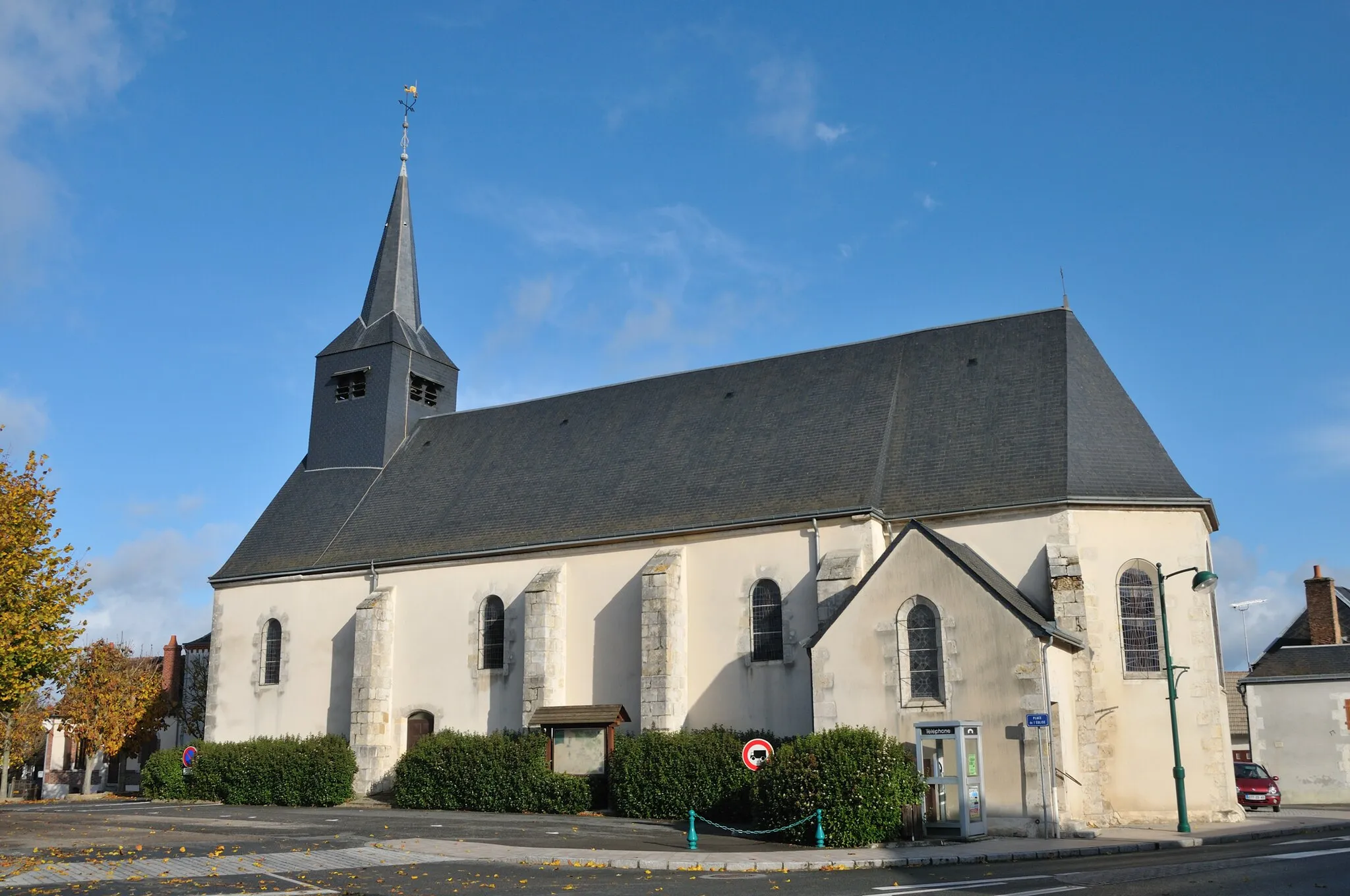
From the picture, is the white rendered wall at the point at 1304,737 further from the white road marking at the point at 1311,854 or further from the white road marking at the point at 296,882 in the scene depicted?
the white road marking at the point at 296,882

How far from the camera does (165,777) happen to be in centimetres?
2925

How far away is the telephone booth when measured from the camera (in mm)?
17844

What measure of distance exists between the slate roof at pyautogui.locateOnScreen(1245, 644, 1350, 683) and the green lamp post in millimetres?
15542

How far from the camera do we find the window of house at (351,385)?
111 ft

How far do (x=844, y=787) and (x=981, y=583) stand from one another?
14.6 feet

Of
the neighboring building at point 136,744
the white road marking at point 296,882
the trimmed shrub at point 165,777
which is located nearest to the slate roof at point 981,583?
the white road marking at point 296,882

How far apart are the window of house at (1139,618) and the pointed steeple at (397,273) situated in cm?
2220

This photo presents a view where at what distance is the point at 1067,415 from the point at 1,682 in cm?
2318

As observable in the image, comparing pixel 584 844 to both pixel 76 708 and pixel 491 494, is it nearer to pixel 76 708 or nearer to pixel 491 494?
pixel 491 494

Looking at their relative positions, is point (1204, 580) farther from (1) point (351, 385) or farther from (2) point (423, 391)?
(1) point (351, 385)

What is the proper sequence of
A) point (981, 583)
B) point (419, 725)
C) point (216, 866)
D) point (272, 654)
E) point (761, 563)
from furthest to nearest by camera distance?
1. point (272, 654)
2. point (419, 725)
3. point (761, 563)
4. point (981, 583)
5. point (216, 866)

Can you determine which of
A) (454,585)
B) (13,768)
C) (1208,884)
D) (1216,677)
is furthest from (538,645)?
(13,768)

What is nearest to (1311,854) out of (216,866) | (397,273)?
(216,866)

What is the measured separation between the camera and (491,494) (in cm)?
2973
